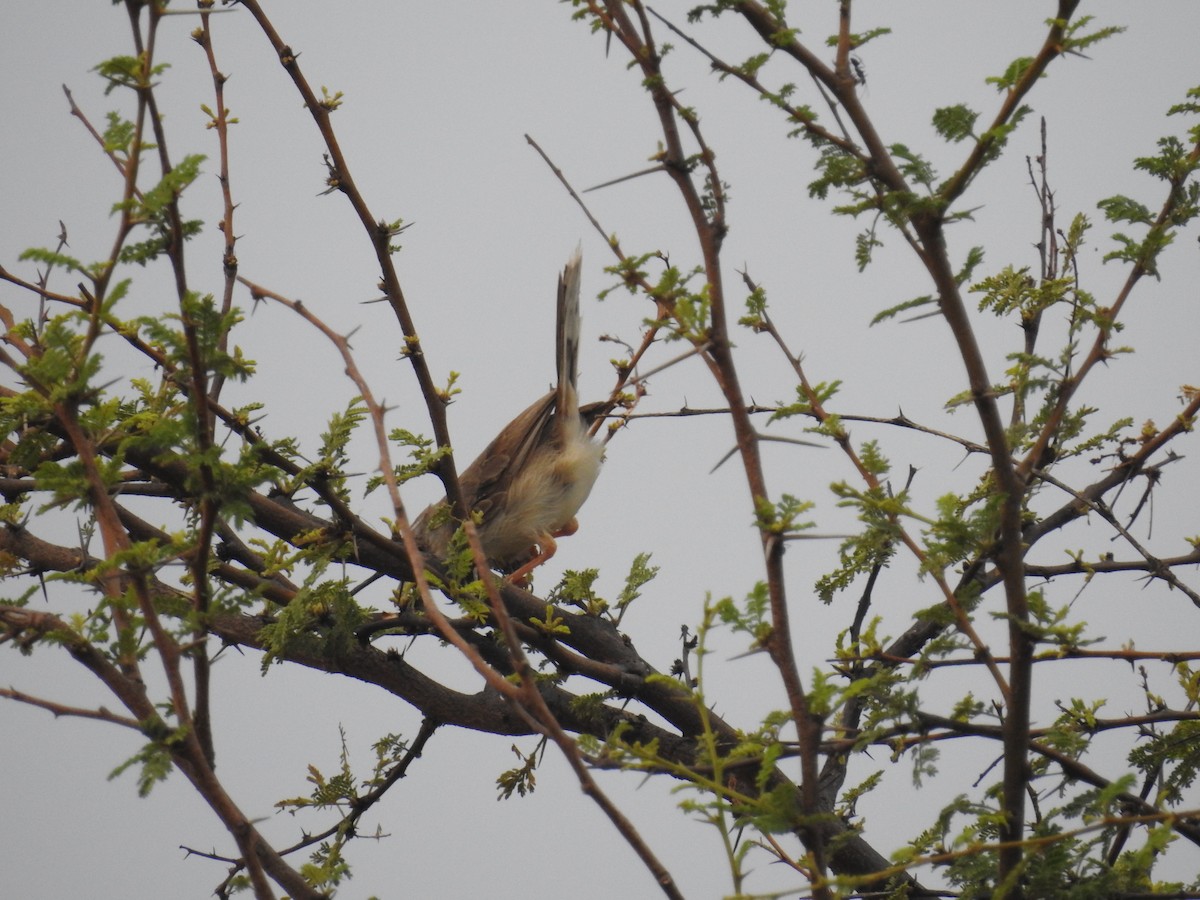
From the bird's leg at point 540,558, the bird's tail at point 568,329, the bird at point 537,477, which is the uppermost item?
the bird's tail at point 568,329

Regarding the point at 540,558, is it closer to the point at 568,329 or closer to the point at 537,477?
the point at 537,477

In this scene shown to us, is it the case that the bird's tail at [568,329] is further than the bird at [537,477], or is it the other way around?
the bird at [537,477]

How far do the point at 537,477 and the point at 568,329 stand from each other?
854mm

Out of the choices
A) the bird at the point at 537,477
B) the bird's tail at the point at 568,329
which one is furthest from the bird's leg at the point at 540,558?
the bird's tail at the point at 568,329

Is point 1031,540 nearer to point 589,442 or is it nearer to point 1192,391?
point 1192,391

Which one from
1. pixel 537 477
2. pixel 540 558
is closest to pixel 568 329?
pixel 537 477

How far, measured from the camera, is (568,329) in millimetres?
5840

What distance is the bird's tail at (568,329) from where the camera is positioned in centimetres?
575

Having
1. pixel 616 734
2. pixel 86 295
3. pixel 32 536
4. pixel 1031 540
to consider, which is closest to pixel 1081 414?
pixel 1031 540

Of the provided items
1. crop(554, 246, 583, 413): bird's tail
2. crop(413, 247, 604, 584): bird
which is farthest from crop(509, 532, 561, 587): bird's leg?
crop(554, 246, 583, 413): bird's tail

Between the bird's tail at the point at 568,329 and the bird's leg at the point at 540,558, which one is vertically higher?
the bird's tail at the point at 568,329

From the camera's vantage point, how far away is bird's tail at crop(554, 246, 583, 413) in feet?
18.9

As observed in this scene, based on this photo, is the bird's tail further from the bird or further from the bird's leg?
the bird's leg

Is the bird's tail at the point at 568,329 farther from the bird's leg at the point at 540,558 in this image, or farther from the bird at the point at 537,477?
the bird's leg at the point at 540,558
